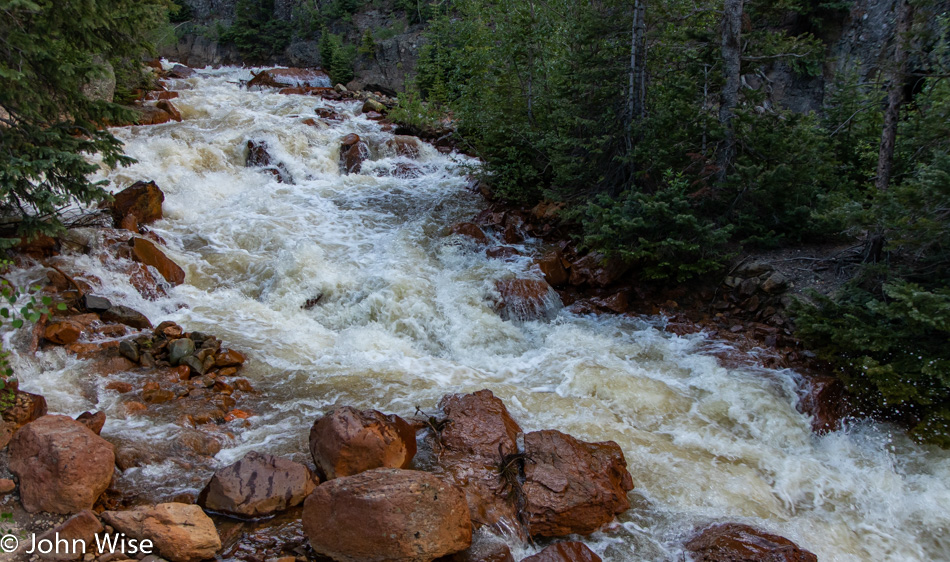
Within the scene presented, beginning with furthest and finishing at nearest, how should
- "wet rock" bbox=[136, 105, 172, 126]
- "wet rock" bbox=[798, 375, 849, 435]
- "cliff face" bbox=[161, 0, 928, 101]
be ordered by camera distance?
"wet rock" bbox=[136, 105, 172, 126] → "cliff face" bbox=[161, 0, 928, 101] → "wet rock" bbox=[798, 375, 849, 435]

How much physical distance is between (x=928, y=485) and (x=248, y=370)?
318 inches

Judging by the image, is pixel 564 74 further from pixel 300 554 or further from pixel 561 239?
pixel 300 554

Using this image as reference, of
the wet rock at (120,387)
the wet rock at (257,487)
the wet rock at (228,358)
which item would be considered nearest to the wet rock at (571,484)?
the wet rock at (257,487)

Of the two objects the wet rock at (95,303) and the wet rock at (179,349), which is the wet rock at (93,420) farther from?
the wet rock at (95,303)

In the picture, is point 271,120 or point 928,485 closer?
point 928,485

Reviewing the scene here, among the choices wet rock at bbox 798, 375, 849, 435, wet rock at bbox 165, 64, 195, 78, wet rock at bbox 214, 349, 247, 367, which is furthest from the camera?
wet rock at bbox 165, 64, 195, 78

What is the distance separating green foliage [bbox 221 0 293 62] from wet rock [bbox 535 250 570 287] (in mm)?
32700

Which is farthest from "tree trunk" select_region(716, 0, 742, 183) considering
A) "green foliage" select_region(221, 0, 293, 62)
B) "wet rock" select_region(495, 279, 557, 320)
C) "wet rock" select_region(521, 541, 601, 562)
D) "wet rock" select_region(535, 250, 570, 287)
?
"green foliage" select_region(221, 0, 293, 62)

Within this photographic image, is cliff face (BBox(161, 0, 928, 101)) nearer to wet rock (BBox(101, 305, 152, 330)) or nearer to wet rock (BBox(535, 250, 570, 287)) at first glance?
wet rock (BBox(535, 250, 570, 287))

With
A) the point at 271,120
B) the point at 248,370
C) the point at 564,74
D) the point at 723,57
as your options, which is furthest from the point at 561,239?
the point at 271,120

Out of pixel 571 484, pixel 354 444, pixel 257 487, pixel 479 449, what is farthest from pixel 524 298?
pixel 257 487

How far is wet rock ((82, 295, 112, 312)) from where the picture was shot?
7.56 meters

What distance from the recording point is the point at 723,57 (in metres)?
8.62

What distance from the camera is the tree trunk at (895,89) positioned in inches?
257
